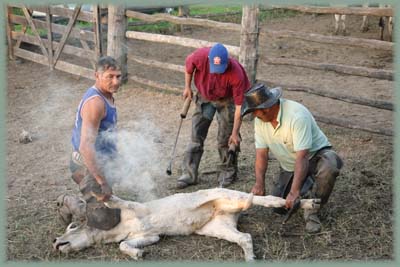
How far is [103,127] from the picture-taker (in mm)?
4215

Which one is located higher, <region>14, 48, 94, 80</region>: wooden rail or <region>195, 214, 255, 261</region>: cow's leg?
<region>14, 48, 94, 80</region>: wooden rail

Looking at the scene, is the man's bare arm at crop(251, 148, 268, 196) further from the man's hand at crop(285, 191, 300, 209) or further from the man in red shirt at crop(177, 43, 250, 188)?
the man in red shirt at crop(177, 43, 250, 188)

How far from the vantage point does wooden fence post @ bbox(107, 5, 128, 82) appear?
9.05m

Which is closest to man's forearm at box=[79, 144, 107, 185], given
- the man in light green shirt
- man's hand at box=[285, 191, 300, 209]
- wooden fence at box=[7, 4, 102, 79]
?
the man in light green shirt

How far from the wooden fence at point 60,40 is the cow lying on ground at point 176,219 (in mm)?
5848

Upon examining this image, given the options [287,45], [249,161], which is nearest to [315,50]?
[287,45]

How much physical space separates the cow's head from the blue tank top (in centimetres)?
63

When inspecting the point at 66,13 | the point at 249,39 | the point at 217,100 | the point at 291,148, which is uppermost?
the point at 66,13

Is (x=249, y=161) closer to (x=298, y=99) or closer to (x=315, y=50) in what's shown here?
(x=298, y=99)

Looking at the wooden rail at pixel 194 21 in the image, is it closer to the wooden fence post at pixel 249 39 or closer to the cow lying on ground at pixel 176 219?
the wooden fence post at pixel 249 39

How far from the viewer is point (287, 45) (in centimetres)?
1221

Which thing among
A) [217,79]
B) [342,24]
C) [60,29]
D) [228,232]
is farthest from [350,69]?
[342,24]

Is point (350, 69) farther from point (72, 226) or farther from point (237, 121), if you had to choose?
point (72, 226)

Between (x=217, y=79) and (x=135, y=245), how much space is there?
1.96 m
